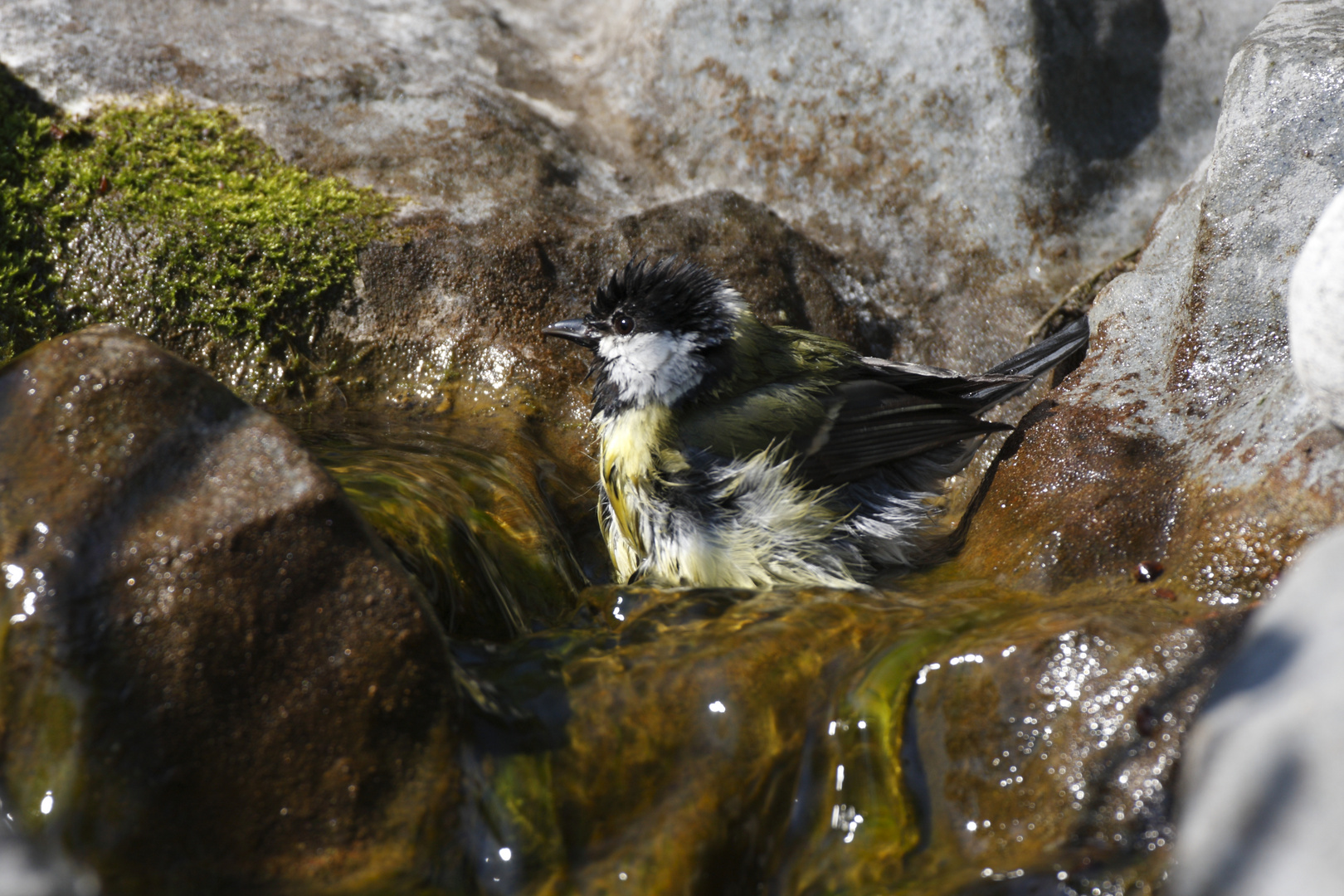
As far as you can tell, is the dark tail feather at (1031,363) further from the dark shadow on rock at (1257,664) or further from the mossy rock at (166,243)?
the mossy rock at (166,243)

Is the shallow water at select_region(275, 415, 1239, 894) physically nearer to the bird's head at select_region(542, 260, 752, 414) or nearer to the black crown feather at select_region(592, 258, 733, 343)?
the bird's head at select_region(542, 260, 752, 414)

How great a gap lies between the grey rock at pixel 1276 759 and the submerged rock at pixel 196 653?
1.68 metres

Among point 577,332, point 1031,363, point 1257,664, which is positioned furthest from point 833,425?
point 1257,664

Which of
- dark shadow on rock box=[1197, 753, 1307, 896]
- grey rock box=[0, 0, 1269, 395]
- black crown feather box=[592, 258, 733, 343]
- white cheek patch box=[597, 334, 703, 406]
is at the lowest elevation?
dark shadow on rock box=[1197, 753, 1307, 896]

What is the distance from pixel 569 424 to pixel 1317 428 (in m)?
2.97

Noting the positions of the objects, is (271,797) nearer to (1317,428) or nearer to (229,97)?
(1317,428)

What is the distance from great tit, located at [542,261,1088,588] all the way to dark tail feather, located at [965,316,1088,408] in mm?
10

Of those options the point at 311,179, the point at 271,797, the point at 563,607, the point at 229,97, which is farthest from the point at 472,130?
the point at 271,797

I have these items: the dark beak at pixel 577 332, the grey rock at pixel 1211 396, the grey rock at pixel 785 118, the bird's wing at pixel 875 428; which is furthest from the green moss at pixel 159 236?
the grey rock at pixel 1211 396

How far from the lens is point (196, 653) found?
2258 mm

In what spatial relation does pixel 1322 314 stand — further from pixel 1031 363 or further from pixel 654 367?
pixel 654 367

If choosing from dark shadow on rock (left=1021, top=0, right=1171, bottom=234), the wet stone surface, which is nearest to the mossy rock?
the wet stone surface

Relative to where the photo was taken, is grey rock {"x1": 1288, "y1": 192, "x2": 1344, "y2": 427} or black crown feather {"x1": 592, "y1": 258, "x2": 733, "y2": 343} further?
black crown feather {"x1": 592, "y1": 258, "x2": 733, "y2": 343}

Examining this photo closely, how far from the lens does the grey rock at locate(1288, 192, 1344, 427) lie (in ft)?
8.41
